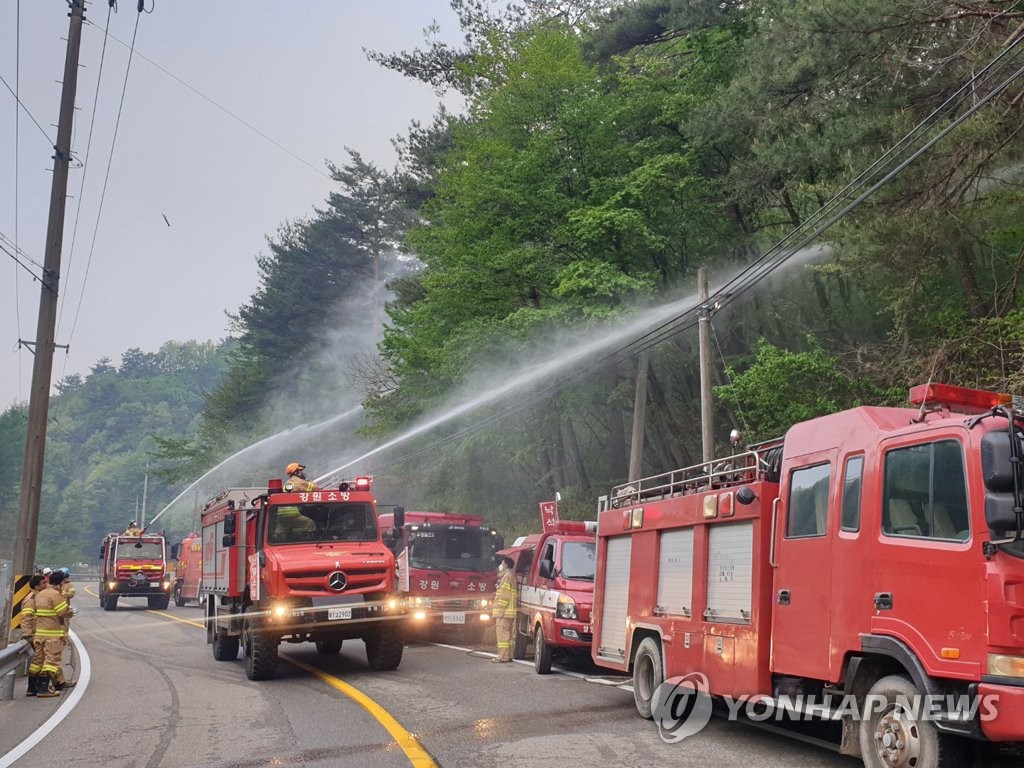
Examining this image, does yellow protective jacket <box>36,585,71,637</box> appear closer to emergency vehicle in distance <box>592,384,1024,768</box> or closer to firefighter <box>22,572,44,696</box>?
firefighter <box>22,572,44,696</box>

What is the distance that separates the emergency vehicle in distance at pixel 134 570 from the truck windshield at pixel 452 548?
19.3m

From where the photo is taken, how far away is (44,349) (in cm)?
1755

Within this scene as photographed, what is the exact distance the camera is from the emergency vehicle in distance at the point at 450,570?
804 inches

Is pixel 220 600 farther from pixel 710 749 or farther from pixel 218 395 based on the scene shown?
pixel 218 395

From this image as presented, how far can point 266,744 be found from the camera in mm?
8992

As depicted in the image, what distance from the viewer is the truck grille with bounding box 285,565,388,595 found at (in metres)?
14.2

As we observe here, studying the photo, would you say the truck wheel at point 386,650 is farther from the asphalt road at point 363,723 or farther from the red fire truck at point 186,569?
the red fire truck at point 186,569

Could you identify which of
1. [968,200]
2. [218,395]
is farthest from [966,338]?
[218,395]

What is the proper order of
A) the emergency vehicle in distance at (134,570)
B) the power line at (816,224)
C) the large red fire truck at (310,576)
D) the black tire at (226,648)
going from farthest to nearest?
the emergency vehicle in distance at (134,570)
the black tire at (226,648)
the large red fire truck at (310,576)
the power line at (816,224)

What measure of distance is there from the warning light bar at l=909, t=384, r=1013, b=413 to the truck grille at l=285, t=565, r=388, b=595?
29.4 feet

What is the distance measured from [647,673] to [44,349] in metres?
12.3

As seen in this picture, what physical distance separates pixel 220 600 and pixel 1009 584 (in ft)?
47.5

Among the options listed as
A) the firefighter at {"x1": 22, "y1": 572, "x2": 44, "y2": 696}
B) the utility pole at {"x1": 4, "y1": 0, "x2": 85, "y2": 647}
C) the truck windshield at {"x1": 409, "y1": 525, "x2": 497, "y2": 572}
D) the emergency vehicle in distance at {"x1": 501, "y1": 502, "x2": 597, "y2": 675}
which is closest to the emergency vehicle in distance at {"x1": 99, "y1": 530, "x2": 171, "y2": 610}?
the truck windshield at {"x1": 409, "y1": 525, "x2": 497, "y2": 572}

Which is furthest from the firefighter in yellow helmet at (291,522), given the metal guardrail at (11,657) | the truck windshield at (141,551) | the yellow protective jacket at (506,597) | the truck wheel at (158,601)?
the truck wheel at (158,601)
